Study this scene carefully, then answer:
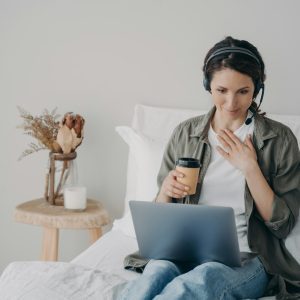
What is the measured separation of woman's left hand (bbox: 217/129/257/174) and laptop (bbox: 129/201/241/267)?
276mm

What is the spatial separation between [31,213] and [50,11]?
90 cm

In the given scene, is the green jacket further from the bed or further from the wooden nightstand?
the wooden nightstand

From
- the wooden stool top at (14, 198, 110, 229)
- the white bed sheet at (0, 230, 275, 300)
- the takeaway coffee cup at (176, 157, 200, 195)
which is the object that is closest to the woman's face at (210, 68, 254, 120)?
the takeaway coffee cup at (176, 157, 200, 195)

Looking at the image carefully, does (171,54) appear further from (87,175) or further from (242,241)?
(242,241)

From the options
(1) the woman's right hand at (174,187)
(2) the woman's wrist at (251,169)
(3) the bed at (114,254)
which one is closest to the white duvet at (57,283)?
(3) the bed at (114,254)

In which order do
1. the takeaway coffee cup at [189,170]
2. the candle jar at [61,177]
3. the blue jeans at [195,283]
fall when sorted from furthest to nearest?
1. the candle jar at [61,177]
2. the takeaway coffee cup at [189,170]
3. the blue jeans at [195,283]

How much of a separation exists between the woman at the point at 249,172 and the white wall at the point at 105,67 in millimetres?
625

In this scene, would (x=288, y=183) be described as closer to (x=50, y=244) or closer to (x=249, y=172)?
(x=249, y=172)

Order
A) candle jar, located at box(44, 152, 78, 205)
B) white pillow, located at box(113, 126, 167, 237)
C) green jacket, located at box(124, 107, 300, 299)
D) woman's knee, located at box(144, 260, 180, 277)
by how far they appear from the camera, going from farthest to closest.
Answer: candle jar, located at box(44, 152, 78, 205) < white pillow, located at box(113, 126, 167, 237) < green jacket, located at box(124, 107, 300, 299) < woman's knee, located at box(144, 260, 180, 277)

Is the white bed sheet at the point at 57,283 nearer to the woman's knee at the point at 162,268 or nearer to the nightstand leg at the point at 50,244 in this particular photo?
the woman's knee at the point at 162,268

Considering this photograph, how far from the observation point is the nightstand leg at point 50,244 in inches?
89.3

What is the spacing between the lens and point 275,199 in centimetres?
161

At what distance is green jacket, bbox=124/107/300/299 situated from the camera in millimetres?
1613

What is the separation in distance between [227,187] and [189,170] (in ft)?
0.76
